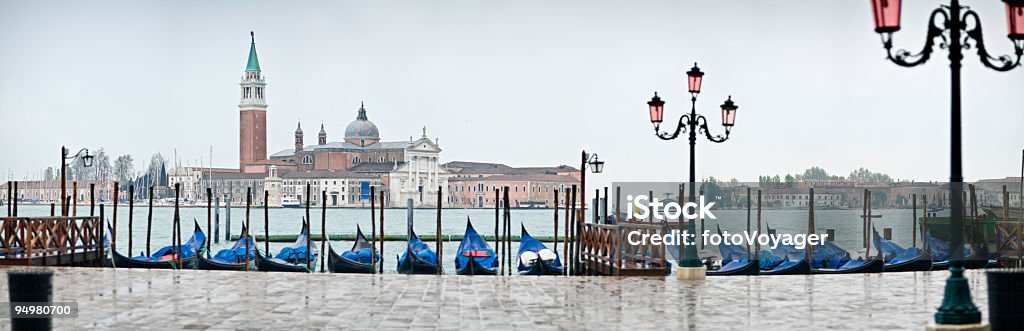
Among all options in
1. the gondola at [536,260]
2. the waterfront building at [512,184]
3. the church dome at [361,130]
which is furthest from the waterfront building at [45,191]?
the gondola at [536,260]

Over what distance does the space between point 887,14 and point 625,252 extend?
689 cm

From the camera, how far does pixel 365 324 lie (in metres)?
7.59

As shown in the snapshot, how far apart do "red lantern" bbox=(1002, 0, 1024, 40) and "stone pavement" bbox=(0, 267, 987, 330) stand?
6.40 ft

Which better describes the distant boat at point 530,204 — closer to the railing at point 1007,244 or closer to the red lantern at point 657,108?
the railing at point 1007,244

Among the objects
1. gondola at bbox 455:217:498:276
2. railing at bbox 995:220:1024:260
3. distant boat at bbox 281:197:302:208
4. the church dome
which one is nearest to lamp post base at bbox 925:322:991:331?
railing at bbox 995:220:1024:260

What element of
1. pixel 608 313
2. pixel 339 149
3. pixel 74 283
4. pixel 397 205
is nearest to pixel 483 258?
pixel 74 283

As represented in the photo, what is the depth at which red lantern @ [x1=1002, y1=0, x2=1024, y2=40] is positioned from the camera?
6.60m

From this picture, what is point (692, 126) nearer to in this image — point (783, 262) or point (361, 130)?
point (783, 262)

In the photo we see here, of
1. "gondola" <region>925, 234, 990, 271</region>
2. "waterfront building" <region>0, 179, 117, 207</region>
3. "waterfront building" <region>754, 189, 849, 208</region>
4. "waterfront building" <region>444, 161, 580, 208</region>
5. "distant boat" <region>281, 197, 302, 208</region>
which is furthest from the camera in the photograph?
"distant boat" <region>281, 197, 302, 208</region>

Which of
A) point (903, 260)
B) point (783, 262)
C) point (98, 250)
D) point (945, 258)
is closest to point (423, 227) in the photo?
point (945, 258)

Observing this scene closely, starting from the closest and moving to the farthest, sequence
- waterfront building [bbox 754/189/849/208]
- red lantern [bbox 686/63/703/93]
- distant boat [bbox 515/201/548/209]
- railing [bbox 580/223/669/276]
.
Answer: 1. red lantern [bbox 686/63/703/93]
2. railing [bbox 580/223/669/276]
3. waterfront building [bbox 754/189/849/208]
4. distant boat [bbox 515/201/548/209]

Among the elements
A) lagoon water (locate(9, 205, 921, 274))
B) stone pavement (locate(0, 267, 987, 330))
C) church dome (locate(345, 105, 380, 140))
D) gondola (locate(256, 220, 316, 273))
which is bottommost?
lagoon water (locate(9, 205, 921, 274))

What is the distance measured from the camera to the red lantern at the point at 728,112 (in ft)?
42.0

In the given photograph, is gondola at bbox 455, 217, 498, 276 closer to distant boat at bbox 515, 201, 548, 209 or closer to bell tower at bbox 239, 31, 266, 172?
distant boat at bbox 515, 201, 548, 209
